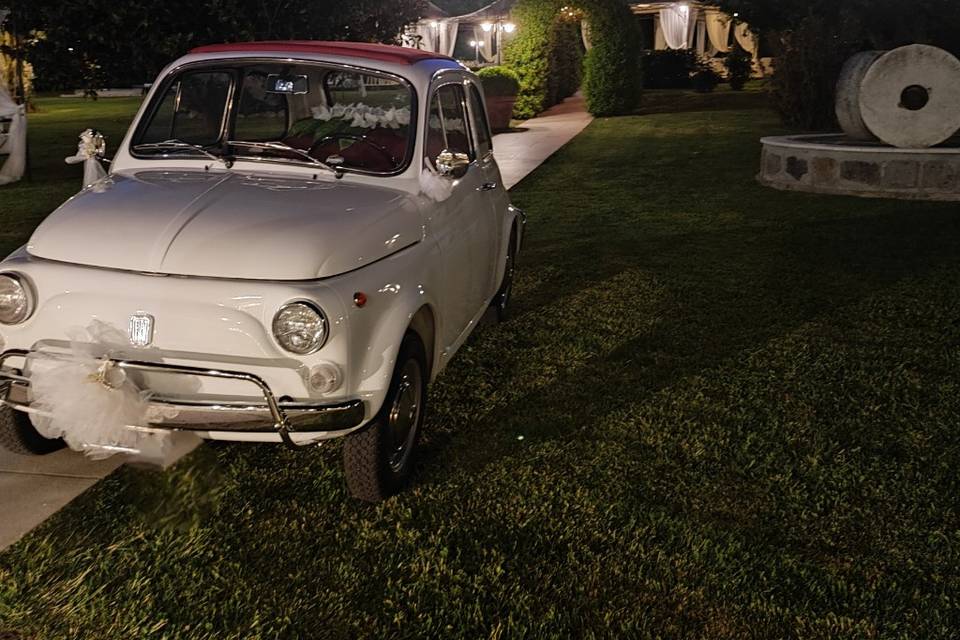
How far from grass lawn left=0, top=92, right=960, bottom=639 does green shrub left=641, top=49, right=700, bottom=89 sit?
29.7 meters

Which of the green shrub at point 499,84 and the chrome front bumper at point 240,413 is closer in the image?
the chrome front bumper at point 240,413

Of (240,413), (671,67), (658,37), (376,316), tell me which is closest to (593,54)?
(671,67)

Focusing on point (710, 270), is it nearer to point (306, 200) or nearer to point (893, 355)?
point (893, 355)

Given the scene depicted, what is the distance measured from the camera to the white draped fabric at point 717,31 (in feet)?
135

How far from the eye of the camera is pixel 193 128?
16.5ft

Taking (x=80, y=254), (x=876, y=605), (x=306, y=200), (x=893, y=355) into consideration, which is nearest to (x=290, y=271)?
(x=306, y=200)

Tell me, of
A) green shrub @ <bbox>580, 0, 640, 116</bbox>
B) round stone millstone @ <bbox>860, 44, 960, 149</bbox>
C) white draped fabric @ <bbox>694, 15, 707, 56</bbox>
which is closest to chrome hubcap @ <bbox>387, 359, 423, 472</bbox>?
round stone millstone @ <bbox>860, 44, 960, 149</bbox>

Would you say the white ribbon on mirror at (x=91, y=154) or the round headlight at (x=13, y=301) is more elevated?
the white ribbon on mirror at (x=91, y=154)

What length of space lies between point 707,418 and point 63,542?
9.91ft

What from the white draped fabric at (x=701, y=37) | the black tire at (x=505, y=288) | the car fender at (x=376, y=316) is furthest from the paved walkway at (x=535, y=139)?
the white draped fabric at (x=701, y=37)

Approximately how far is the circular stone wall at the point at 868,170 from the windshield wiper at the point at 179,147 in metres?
9.30

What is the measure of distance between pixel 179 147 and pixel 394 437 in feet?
5.88

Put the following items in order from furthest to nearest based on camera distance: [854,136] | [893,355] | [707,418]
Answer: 1. [854,136]
2. [893,355]
3. [707,418]

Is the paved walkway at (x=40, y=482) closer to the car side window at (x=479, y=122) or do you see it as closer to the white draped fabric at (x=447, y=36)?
the car side window at (x=479, y=122)
